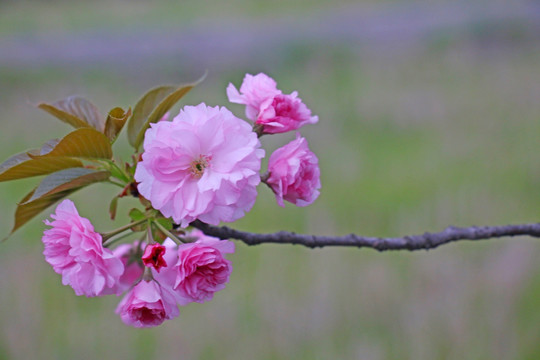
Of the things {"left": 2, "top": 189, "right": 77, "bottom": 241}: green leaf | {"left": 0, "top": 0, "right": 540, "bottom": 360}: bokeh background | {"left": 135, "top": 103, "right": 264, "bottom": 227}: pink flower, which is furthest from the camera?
{"left": 0, "top": 0, "right": 540, "bottom": 360}: bokeh background

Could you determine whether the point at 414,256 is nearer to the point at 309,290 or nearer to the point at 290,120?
the point at 309,290

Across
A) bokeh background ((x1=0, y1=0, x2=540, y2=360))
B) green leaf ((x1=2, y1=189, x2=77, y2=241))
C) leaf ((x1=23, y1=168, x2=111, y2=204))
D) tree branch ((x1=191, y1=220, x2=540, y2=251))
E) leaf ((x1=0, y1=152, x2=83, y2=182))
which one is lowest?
bokeh background ((x1=0, y1=0, x2=540, y2=360))

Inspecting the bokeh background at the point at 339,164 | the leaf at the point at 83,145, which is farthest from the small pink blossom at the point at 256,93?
the bokeh background at the point at 339,164

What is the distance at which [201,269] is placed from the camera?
1.42 ft

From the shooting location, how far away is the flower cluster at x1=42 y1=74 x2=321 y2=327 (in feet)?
1.34

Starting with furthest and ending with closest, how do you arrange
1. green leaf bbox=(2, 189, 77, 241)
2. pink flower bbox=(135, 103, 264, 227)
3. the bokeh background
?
the bokeh background < green leaf bbox=(2, 189, 77, 241) < pink flower bbox=(135, 103, 264, 227)

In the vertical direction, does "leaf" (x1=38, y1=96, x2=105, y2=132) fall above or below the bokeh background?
above

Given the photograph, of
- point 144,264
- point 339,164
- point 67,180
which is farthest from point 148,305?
point 339,164

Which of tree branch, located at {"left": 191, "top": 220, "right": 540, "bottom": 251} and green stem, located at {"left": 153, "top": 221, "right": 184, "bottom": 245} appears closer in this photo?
green stem, located at {"left": 153, "top": 221, "right": 184, "bottom": 245}

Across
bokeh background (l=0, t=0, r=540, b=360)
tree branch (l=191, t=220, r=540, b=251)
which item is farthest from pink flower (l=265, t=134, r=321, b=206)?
bokeh background (l=0, t=0, r=540, b=360)

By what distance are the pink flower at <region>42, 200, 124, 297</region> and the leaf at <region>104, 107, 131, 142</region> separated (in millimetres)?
79

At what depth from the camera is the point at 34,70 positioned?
292cm

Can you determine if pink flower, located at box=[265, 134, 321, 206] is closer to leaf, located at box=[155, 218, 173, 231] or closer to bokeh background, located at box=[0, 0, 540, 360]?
leaf, located at box=[155, 218, 173, 231]

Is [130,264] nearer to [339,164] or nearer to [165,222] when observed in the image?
[165,222]
